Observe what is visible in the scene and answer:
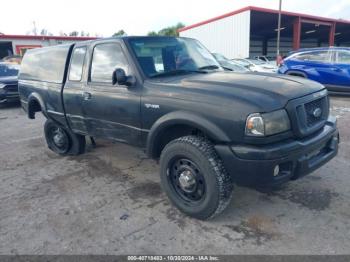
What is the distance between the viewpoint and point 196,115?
297 cm

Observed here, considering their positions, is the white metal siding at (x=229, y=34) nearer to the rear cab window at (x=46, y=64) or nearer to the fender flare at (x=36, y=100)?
the rear cab window at (x=46, y=64)

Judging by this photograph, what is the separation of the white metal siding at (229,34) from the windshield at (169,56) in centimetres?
2159

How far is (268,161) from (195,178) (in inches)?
30.9

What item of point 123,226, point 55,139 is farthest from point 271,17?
point 123,226

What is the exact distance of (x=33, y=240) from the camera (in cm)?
296

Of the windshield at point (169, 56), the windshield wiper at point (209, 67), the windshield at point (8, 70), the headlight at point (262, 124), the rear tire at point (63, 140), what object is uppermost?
the windshield at point (169, 56)

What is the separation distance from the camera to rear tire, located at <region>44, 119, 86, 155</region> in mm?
5297

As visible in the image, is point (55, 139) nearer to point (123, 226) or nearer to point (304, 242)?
point (123, 226)

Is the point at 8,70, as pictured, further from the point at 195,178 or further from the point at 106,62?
the point at 195,178

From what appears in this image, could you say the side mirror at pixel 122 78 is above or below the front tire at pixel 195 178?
above

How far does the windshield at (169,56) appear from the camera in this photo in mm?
3723

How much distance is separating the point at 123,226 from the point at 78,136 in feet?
8.41

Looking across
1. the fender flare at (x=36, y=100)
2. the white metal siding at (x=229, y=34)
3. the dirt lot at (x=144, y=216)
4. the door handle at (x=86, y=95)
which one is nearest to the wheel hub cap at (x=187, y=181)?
the dirt lot at (x=144, y=216)

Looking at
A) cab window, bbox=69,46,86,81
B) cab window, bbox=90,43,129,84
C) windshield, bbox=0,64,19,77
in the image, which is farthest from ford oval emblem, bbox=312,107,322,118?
windshield, bbox=0,64,19,77
